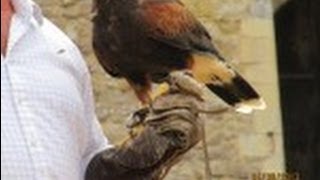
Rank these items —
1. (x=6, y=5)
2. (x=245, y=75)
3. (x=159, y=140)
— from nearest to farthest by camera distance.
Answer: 1. (x=159, y=140)
2. (x=6, y=5)
3. (x=245, y=75)

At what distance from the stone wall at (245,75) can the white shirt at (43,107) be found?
288 centimetres

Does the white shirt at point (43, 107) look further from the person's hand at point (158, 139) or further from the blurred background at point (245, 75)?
the blurred background at point (245, 75)

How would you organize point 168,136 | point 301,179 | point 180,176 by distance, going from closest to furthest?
point 168,136 < point 180,176 < point 301,179

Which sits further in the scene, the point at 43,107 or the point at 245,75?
the point at 245,75

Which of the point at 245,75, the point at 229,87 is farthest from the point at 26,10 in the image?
the point at 245,75

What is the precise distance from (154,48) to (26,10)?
0.17 metres

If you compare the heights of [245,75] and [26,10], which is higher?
→ [26,10]

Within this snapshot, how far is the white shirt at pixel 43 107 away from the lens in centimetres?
132

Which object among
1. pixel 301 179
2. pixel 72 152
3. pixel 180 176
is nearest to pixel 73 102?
pixel 72 152

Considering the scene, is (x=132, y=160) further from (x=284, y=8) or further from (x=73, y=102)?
(x=284, y=8)

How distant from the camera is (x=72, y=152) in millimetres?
1366

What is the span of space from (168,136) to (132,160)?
0.16 ft

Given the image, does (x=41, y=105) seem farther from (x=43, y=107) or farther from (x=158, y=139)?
(x=158, y=139)

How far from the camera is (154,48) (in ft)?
4.52
